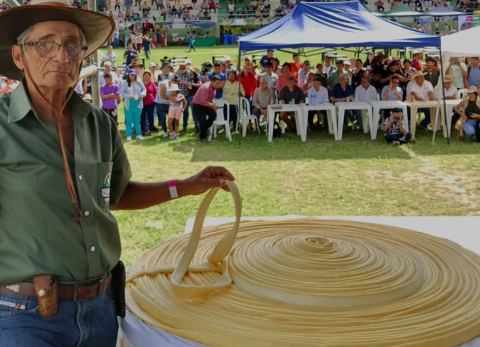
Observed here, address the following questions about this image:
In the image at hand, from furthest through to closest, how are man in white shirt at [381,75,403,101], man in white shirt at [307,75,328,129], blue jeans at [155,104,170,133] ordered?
blue jeans at [155,104,170,133], man in white shirt at [307,75,328,129], man in white shirt at [381,75,403,101]

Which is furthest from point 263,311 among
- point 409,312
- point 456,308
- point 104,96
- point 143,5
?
point 143,5

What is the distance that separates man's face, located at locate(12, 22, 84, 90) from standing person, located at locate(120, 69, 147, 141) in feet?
30.4

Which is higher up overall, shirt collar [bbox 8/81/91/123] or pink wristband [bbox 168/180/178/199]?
shirt collar [bbox 8/81/91/123]

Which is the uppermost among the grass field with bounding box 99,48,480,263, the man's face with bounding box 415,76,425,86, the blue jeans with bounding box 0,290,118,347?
the man's face with bounding box 415,76,425,86

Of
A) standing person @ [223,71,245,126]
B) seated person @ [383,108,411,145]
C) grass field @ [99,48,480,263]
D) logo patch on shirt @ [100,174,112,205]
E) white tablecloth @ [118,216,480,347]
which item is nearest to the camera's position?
logo patch on shirt @ [100,174,112,205]

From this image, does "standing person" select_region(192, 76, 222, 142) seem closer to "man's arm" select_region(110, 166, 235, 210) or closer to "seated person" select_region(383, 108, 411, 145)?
"seated person" select_region(383, 108, 411, 145)

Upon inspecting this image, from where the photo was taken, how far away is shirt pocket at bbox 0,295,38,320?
5.14 feet

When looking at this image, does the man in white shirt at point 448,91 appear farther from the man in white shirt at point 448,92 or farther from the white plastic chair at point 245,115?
the white plastic chair at point 245,115

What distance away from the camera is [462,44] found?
38.5ft

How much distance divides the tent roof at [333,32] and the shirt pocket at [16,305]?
8.92 metres

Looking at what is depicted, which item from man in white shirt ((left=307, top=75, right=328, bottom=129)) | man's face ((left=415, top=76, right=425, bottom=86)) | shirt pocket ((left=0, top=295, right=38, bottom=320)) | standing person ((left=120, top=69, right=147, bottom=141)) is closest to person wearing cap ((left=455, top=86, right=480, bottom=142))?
man's face ((left=415, top=76, right=425, bottom=86))

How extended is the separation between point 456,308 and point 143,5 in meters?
46.8

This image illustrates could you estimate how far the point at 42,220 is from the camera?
5.19 ft

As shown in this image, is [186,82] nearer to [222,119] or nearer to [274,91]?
[222,119]
